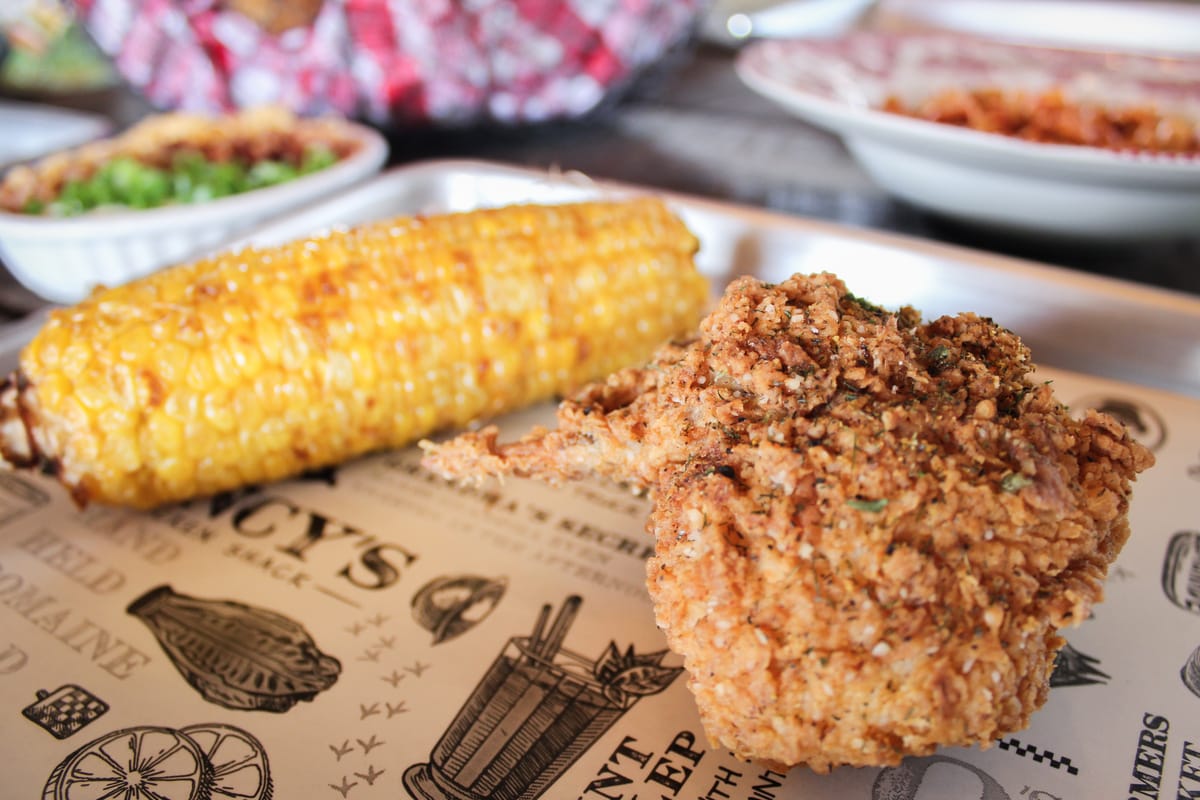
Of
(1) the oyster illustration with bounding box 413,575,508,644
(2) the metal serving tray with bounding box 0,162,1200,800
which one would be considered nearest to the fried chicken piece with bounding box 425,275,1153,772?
(2) the metal serving tray with bounding box 0,162,1200,800

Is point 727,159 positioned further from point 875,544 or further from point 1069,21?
point 875,544

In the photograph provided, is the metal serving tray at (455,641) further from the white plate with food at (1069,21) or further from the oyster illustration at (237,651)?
the white plate with food at (1069,21)

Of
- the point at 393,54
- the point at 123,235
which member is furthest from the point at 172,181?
the point at 393,54

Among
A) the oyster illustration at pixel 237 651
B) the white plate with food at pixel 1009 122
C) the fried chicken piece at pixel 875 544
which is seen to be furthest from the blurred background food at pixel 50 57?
the fried chicken piece at pixel 875 544

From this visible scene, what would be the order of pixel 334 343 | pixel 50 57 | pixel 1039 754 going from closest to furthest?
pixel 1039 754 → pixel 334 343 → pixel 50 57

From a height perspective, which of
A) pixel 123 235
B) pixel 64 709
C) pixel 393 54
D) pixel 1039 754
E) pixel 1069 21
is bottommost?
pixel 64 709

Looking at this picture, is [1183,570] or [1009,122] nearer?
[1183,570]
